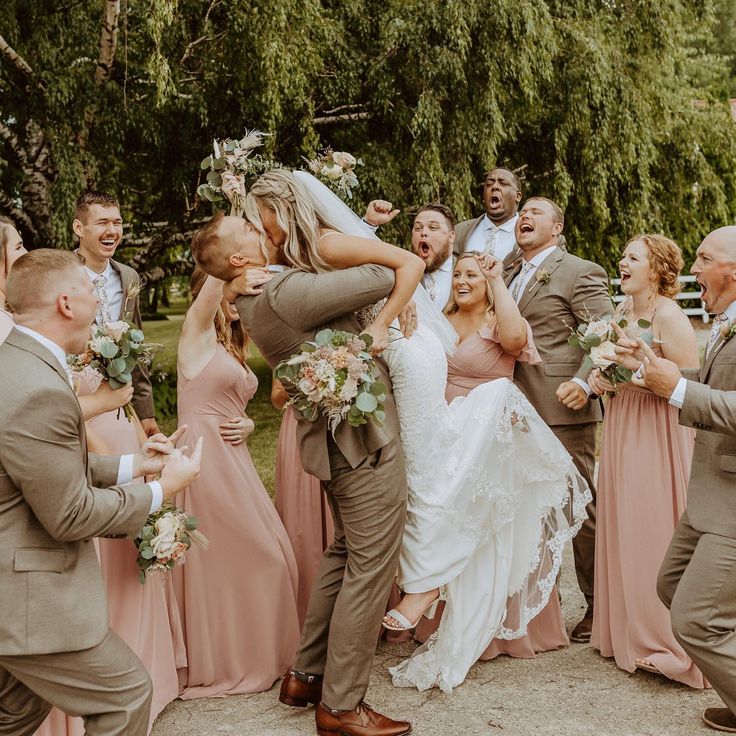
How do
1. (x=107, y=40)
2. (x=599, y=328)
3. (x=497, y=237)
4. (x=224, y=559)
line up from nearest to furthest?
(x=599, y=328) < (x=224, y=559) < (x=497, y=237) < (x=107, y=40)

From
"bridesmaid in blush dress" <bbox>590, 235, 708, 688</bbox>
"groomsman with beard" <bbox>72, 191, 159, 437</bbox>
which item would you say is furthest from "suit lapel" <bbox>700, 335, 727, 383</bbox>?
"groomsman with beard" <bbox>72, 191, 159, 437</bbox>

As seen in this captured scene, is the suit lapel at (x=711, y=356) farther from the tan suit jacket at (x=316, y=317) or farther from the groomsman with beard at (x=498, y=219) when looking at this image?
the groomsman with beard at (x=498, y=219)

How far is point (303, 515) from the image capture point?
506cm

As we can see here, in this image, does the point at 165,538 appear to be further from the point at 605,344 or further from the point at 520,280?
the point at 520,280

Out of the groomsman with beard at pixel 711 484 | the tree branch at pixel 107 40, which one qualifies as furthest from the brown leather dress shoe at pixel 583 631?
the tree branch at pixel 107 40

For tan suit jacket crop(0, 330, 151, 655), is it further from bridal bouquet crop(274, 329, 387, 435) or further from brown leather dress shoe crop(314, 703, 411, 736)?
brown leather dress shoe crop(314, 703, 411, 736)

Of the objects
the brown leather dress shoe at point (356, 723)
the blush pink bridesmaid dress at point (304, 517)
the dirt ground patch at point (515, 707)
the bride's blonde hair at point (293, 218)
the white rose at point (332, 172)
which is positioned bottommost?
the dirt ground patch at point (515, 707)

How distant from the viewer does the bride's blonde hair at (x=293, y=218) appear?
12.4 feet

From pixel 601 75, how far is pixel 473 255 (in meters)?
6.38

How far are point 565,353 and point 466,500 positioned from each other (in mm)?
1350

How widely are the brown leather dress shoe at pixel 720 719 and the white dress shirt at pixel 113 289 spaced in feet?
12.3

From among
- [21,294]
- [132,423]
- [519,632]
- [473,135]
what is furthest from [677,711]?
[473,135]

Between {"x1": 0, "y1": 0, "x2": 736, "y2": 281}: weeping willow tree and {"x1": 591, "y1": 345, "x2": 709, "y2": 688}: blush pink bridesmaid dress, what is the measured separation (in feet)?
17.3

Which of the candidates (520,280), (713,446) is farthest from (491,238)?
(713,446)
